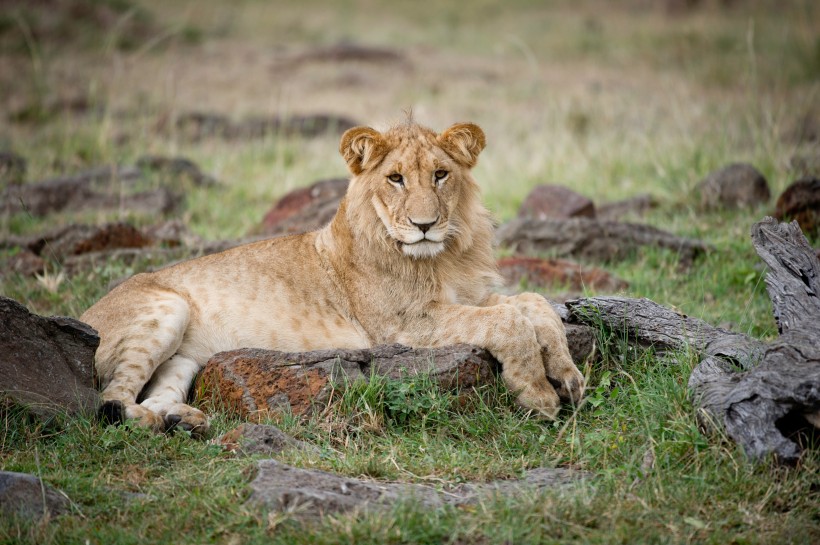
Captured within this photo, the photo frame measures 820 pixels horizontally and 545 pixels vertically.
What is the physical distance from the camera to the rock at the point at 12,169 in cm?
1054

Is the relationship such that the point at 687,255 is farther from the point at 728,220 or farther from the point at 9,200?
the point at 9,200

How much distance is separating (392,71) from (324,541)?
16.4 metres

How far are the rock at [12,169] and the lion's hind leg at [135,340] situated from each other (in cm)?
593

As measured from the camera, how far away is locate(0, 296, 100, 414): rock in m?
4.56

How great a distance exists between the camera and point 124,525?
12.2 ft

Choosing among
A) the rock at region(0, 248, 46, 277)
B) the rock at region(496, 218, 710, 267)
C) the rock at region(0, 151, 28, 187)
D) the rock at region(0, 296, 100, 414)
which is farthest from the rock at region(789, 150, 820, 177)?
the rock at region(0, 151, 28, 187)

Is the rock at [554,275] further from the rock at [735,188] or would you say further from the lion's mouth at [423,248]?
the rock at [735,188]

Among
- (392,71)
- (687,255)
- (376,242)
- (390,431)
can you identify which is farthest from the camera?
(392,71)

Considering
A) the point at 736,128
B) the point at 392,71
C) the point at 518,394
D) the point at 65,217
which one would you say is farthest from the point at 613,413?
the point at 392,71

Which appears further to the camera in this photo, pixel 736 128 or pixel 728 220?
pixel 736 128

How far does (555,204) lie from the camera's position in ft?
30.1

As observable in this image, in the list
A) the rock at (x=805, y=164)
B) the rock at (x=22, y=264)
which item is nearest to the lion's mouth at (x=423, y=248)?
the rock at (x=22, y=264)

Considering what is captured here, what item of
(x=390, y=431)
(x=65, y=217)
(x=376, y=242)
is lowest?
(x=65, y=217)

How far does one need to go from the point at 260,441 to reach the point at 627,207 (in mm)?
6222
